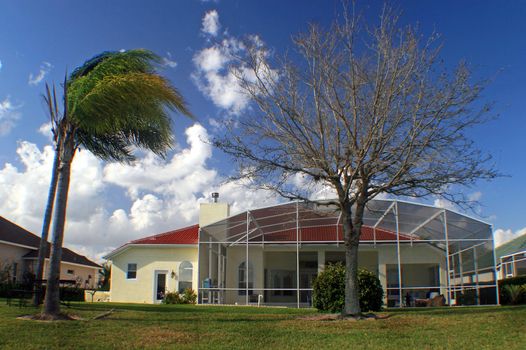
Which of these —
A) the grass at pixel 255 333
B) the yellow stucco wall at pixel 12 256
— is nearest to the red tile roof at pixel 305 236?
the yellow stucco wall at pixel 12 256

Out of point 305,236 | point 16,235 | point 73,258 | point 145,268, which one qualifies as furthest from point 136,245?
point 73,258

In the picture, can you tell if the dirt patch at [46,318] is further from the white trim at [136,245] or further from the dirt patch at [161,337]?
the white trim at [136,245]

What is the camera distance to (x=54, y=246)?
38.6 feet

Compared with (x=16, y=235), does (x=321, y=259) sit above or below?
below

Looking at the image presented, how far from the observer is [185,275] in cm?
2772

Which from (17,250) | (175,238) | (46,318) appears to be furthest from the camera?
(17,250)

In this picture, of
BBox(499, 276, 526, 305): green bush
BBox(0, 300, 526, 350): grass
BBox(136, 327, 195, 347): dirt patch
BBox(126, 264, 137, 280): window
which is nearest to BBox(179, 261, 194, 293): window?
BBox(126, 264, 137, 280): window

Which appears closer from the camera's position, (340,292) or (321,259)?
(340,292)

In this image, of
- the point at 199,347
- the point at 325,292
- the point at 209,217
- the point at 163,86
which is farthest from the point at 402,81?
the point at 209,217

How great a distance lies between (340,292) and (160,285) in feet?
46.7

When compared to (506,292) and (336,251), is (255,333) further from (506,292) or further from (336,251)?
(336,251)

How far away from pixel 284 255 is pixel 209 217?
6058 millimetres

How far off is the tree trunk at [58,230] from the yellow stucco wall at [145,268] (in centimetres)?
1588

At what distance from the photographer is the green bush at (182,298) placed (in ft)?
82.1
